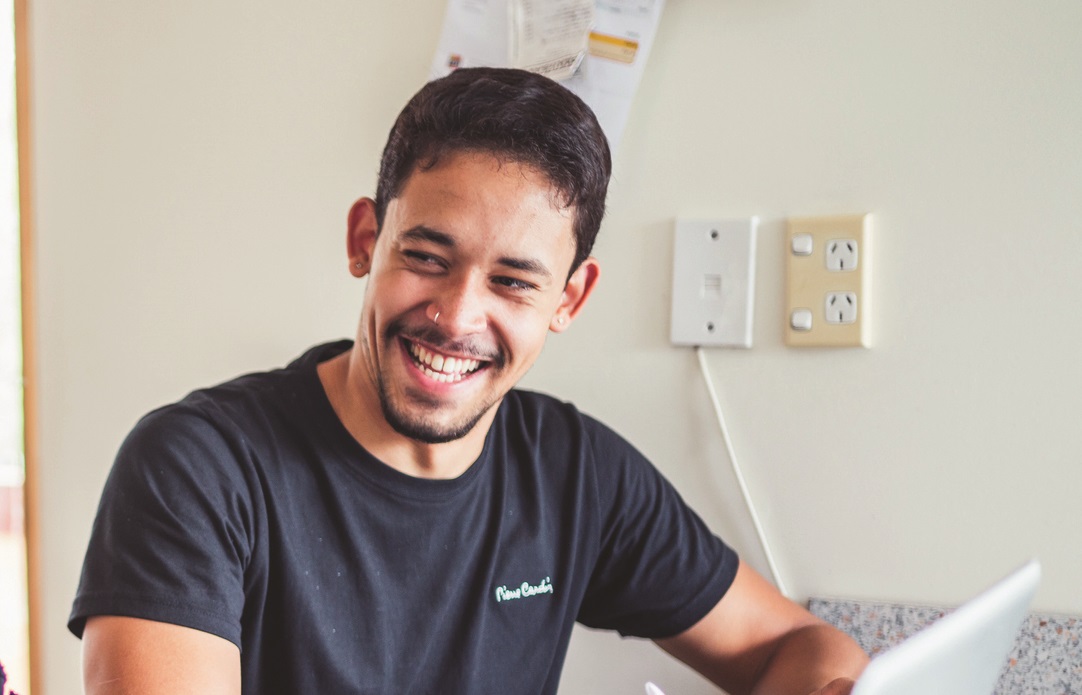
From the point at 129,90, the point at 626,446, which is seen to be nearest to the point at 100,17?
the point at 129,90

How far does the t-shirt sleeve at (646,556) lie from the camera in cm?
120

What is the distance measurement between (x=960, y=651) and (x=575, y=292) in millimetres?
634

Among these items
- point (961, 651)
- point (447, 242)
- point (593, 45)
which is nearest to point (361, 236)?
point (447, 242)

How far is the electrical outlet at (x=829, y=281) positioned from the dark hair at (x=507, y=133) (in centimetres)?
27

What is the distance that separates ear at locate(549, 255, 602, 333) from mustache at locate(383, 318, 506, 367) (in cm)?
14

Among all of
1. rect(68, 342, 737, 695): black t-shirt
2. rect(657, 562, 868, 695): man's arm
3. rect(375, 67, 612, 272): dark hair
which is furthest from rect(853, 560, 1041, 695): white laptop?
rect(375, 67, 612, 272): dark hair

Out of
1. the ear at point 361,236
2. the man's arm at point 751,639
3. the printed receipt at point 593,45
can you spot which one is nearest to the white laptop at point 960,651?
the man's arm at point 751,639

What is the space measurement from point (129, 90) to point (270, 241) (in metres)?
0.33

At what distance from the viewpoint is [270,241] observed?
4.90ft

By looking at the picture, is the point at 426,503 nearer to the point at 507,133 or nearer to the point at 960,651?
the point at 507,133

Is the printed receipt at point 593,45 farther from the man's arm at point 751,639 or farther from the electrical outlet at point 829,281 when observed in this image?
the man's arm at point 751,639

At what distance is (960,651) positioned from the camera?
2.23ft

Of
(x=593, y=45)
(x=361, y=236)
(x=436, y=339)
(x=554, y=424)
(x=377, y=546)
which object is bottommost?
(x=377, y=546)

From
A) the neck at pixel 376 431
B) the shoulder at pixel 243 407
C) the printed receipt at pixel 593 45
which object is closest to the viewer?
the shoulder at pixel 243 407
